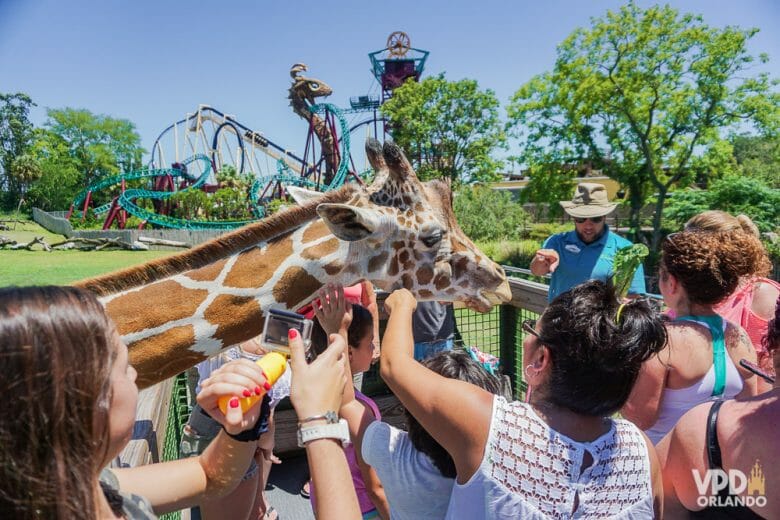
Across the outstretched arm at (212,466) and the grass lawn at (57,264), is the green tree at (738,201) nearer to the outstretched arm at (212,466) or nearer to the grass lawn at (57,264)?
the grass lawn at (57,264)

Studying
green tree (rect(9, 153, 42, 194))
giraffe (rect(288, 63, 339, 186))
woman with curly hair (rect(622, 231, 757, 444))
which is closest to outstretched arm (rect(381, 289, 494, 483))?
woman with curly hair (rect(622, 231, 757, 444))

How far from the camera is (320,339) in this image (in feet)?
8.87

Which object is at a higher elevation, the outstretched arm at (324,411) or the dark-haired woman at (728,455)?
the outstretched arm at (324,411)

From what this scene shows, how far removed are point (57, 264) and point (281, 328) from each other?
23411 millimetres

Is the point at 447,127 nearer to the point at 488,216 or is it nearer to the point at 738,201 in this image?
the point at 488,216

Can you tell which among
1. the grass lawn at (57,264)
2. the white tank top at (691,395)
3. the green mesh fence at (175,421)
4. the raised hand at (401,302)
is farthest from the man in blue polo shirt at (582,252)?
the grass lawn at (57,264)

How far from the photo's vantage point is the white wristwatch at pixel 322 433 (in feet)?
4.11

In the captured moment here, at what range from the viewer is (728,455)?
160 centimetres

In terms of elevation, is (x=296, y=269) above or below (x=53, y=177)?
below

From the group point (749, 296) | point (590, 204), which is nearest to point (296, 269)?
point (749, 296)

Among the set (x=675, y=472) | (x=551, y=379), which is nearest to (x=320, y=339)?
(x=551, y=379)

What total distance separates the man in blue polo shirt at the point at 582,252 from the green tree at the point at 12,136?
67302 mm

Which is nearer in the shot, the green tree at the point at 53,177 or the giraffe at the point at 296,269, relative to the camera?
the giraffe at the point at 296,269

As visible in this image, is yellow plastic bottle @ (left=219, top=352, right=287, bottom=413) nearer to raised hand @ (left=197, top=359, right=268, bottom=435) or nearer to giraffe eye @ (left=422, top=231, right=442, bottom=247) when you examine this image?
raised hand @ (left=197, top=359, right=268, bottom=435)
